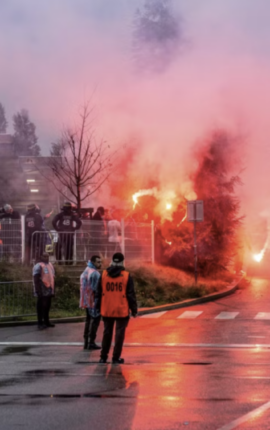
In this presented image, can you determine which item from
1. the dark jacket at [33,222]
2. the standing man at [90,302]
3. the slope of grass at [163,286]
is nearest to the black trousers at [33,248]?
the dark jacket at [33,222]

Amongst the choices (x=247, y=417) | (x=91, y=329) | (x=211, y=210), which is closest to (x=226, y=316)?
(x=91, y=329)

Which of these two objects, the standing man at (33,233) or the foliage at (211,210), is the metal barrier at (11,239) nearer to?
the standing man at (33,233)

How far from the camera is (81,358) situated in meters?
13.4

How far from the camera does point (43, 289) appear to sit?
1934 centimetres

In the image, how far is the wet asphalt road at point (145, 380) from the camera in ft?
26.4

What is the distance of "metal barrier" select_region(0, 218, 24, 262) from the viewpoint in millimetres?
26062

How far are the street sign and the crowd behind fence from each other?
2.60 metres

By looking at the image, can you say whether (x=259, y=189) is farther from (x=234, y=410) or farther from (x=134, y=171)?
(x=234, y=410)

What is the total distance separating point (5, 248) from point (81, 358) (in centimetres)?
1312

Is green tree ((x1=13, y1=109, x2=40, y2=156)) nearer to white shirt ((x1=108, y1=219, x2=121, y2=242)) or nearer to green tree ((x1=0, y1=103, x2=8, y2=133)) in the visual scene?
green tree ((x1=0, y1=103, x2=8, y2=133))

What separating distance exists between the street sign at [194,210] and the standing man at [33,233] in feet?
15.7

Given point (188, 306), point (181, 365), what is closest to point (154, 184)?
point (188, 306)

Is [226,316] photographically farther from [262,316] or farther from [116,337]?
[116,337]

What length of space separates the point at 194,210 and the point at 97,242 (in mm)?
3309
